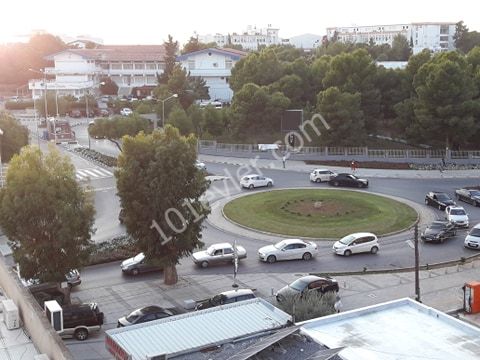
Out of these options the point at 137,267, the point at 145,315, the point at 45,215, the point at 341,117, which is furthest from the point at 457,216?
the point at 45,215

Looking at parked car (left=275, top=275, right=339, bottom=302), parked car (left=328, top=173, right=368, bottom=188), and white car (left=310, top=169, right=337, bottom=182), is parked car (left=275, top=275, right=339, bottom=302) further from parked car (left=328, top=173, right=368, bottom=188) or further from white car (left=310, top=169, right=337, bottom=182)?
white car (left=310, top=169, right=337, bottom=182)

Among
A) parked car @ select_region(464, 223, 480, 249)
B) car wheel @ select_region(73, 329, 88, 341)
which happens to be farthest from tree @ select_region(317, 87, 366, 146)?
car wheel @ select_region(73, 329, 88, 341)

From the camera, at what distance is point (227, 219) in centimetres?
3725

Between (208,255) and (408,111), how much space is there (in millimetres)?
33159

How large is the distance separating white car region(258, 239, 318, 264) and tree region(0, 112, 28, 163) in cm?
2371

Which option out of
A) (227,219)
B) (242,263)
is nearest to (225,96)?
(227,219)

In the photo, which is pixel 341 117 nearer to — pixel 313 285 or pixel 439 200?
pixel 439 200

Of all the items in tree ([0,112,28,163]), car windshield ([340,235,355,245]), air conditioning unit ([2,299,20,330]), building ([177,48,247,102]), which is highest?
building ([177,48,247,102])

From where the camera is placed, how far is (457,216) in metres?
35.5

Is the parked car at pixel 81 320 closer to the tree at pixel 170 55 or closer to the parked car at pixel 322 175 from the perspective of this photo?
the parked car at pixel 322 175

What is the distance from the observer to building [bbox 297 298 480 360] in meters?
15.0

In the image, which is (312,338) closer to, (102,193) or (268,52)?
(102,193)

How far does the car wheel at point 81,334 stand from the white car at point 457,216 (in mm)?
21492

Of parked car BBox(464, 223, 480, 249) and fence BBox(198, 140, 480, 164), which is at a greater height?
fence BBox(198, 140, 480, 164)
